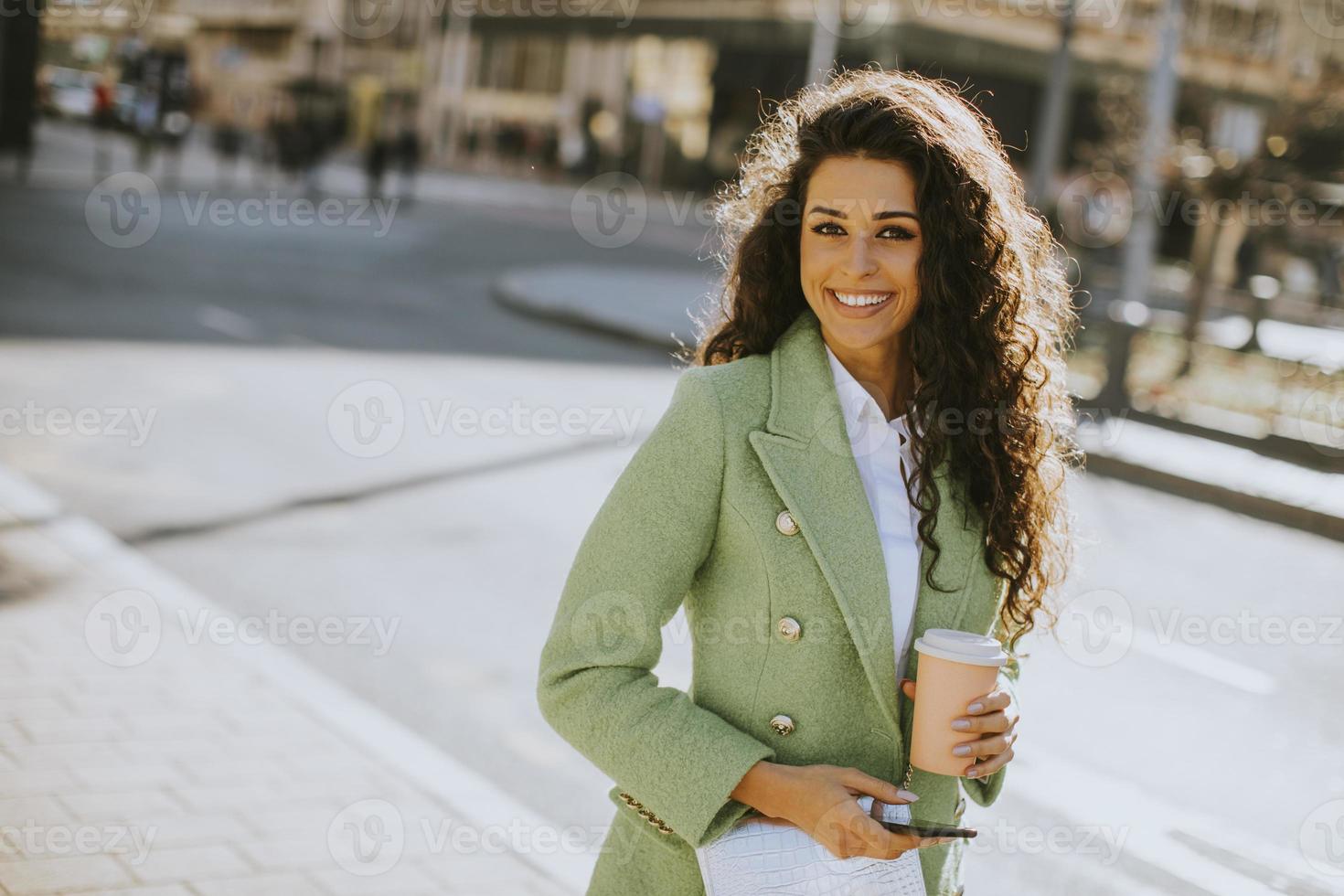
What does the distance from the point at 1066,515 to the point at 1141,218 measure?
14196mm

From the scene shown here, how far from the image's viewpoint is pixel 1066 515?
2566 mm

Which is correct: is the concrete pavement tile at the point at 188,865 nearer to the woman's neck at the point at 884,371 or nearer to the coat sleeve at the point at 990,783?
the coat sleeve at the point at 990,783

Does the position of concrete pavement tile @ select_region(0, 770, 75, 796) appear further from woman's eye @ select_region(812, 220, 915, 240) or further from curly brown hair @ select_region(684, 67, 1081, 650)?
woman's eye @ select_region(812, 220, 915, 240)

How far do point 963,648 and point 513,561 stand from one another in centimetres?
597

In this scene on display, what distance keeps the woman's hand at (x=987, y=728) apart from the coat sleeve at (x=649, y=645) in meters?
0.26

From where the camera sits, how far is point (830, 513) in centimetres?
209

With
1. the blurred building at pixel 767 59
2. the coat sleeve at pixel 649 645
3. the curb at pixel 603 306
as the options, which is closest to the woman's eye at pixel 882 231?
the coat sleeve at pixel 649 645

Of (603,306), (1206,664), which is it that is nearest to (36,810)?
(1206,664)

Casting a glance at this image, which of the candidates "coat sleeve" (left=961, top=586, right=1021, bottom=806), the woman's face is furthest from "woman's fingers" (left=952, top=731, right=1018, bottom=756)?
the woman's face

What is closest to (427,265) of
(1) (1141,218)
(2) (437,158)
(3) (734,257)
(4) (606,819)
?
(1) (1141,218)

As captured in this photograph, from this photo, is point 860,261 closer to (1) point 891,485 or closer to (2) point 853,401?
(2) point 853,401

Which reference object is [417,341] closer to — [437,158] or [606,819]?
[606,819]

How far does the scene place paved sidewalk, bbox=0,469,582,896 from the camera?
160 inches

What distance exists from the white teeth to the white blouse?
8 centimetres
